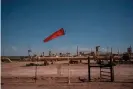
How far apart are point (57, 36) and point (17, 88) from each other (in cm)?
370

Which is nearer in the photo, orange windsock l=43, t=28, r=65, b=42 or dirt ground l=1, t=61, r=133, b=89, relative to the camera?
orange windsock l=43, t=28, r=65, b=42

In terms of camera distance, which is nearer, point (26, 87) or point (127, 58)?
point (26, 87)

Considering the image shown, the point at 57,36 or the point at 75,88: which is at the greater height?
the point at 57,36

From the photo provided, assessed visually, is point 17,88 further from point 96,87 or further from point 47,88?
point 96,87

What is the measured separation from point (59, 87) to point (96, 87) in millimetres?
2098

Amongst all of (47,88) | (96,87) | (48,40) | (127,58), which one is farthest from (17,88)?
(127,58)

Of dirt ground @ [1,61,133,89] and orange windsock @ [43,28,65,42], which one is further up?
orange windsock @ [43,28,65,42]

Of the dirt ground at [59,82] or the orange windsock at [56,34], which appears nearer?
the orange windsock at [56,34]

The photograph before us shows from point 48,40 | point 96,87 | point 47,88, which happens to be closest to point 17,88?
point 47,88

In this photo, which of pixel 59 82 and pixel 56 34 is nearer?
pixel 56 34

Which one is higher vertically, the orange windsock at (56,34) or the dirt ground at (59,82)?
A: the orange windsock at (56,34)

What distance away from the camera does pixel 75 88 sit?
11203mm

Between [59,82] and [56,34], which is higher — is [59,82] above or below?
below

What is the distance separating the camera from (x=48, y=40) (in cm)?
1170
